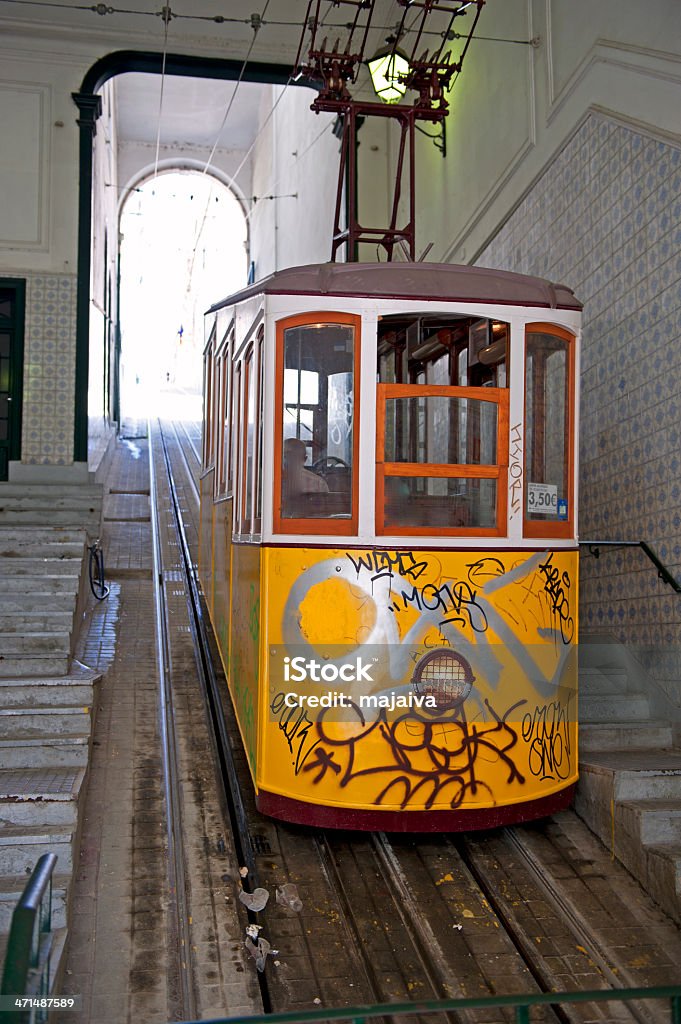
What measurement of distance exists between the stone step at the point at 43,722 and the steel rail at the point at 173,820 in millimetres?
583

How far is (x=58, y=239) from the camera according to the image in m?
12.8

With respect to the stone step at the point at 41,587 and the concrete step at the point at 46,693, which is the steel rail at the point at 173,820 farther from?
the stone step at the point at 41,587

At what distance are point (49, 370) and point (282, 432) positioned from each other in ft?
27.3

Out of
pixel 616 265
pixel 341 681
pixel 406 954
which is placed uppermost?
pixel 616 265

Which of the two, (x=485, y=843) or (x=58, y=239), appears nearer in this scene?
(x=485, y=843)

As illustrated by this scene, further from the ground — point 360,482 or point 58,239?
point 58,239

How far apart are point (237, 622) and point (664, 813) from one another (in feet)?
9.50

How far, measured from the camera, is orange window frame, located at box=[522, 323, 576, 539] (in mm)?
5387

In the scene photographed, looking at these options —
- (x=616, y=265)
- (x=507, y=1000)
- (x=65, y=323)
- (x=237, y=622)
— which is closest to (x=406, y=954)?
(x=507, y=1000)

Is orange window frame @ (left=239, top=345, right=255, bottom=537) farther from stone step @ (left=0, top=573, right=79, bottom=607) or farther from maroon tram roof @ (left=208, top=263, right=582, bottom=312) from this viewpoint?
stone step @ (left=0, top=573, right=79, bottom=607)

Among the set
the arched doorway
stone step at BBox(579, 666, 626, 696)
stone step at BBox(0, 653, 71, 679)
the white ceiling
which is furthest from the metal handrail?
the arched doorway

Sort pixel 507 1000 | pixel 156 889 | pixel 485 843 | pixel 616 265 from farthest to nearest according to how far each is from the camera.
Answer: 1. pixel 616 265
2. pixel 485 843
3. pixel 156 889
4. pixel 507 1000

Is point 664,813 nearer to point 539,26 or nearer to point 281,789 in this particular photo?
point 281,789

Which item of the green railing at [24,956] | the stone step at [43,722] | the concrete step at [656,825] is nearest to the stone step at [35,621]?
the stone step at [43,722]
